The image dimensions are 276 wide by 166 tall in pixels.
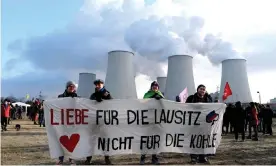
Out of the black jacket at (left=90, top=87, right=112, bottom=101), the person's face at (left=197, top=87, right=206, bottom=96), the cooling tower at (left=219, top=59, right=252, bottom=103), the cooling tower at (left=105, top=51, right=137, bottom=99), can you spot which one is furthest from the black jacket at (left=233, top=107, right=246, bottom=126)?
the cooling tower at (left=219, top=59, right=252, bottom=103)

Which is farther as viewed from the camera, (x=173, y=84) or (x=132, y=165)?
(x=173, y=84)

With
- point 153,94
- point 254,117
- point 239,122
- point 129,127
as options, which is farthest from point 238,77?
point 129,127

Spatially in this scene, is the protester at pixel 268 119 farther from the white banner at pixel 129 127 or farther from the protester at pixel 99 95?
the protester at pixel 99 95

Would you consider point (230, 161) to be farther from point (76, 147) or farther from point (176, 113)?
point (76, 147)

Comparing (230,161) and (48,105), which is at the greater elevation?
(48,105)

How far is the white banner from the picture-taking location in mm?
5879

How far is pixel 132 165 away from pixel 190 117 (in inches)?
52.5

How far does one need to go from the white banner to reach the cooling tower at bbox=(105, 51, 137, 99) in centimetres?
1805

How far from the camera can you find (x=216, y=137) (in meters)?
6.47

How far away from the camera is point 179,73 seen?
24.8m

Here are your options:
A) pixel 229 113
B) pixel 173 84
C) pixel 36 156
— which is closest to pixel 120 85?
pixel 173 84

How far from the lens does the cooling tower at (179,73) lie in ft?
81.8

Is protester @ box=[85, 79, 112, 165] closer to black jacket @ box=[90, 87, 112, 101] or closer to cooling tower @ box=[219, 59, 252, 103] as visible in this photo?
black jacket @ box=[90, 87, 112, 101]

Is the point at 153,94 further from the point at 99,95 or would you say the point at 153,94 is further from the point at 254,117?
the point at 254,117
